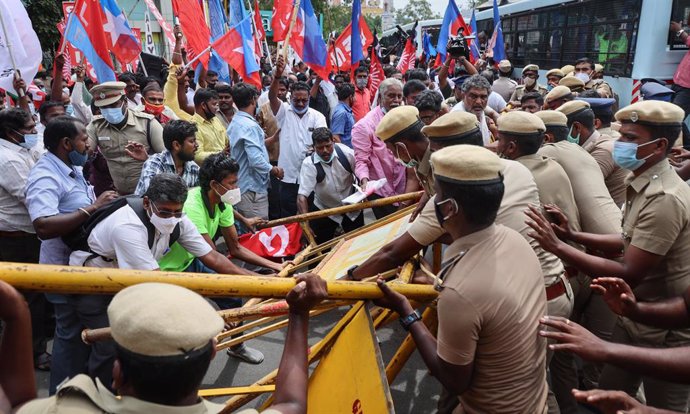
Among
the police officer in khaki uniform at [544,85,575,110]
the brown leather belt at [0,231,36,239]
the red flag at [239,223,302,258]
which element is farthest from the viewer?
the police officer in khaki uniform at [544,85,575,110]

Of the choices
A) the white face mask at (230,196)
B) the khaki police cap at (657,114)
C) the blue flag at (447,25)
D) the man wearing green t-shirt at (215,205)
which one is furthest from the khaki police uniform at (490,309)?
the blue flag at (447,25)

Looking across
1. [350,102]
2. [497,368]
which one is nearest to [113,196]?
[497,368]

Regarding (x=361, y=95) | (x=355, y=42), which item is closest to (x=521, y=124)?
(x=361, y=95)

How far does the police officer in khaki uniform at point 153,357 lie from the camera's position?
3.61ft

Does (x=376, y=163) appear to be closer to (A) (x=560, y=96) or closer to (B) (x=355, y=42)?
(A) (x=560, y=96)

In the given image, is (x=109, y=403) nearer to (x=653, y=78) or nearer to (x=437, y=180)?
(x=437, y=180)

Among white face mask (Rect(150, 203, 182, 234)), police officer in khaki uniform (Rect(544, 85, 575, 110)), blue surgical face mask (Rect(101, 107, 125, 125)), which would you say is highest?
blue surgical face mask (Rect(101, 107, 125, 125))

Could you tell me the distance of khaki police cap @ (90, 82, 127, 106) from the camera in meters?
4.27

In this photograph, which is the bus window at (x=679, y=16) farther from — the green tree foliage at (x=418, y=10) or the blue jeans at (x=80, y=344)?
the green tree foliage at (x=418, y=10)

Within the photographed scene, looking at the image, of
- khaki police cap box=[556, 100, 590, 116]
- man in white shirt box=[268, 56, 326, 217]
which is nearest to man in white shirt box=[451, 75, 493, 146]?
khaki police cap box=[556, 100, 590, 116]

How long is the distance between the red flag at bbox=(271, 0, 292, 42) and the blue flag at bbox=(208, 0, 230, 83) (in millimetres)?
919

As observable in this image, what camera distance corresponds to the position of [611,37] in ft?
31.9

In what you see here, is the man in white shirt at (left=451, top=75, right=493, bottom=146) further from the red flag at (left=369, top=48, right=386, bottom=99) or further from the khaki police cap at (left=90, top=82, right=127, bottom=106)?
the red flag at (left=369, top=48, right=386, bottom=99)

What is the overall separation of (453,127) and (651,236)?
43.4 inches
